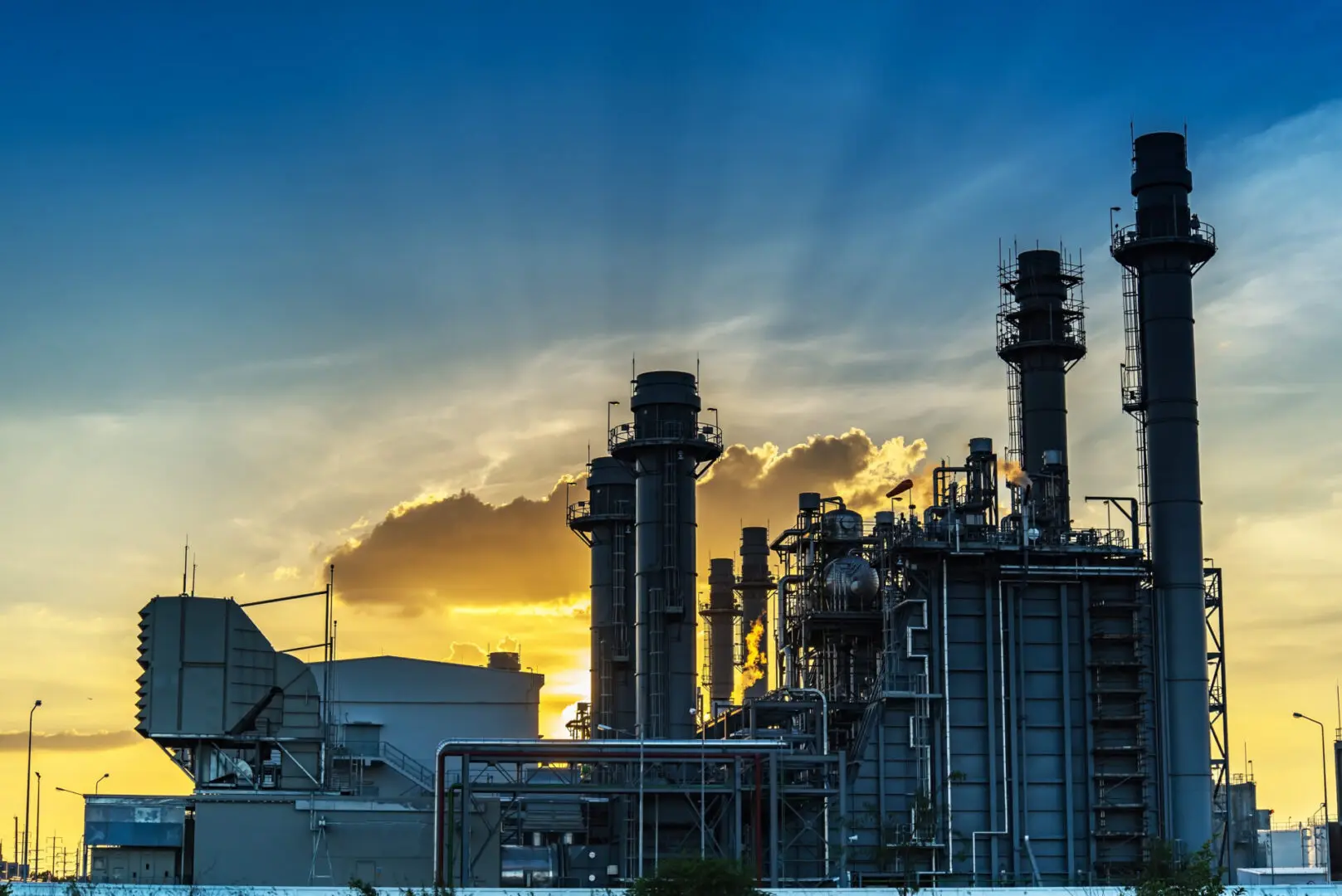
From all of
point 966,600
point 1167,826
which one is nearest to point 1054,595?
point 966,600

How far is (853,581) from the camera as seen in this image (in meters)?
86.5

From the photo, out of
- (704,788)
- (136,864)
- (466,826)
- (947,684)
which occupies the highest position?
(947,684)

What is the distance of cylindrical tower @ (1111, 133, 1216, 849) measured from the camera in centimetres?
8131

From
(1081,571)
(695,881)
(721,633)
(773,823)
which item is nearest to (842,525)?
(1081,571)

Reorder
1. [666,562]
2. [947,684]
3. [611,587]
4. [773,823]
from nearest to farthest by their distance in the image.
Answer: [773,823]
[947,684]
[666,562]
[611,587]

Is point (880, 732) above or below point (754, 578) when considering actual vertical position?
below

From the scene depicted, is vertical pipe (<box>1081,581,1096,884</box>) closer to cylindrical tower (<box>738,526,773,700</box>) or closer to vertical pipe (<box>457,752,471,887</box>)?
vertical pipe (<box>457,752,471,887</box>)

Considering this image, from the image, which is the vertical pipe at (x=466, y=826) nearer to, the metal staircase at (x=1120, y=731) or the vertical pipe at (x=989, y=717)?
the vertical pipe at (x=989, y=717)

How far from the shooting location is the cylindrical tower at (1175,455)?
81.3 metres

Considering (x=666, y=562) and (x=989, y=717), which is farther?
(x=666, y=562)

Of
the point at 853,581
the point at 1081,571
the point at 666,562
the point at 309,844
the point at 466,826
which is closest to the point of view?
the point at 466,826

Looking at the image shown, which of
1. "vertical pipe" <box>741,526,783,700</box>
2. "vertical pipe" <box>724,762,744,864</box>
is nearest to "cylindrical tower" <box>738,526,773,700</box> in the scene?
"vertical pipe" <box>741,526,783,700</box>

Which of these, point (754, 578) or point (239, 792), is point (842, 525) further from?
point (754, 578)

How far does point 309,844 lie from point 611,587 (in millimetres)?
39819
